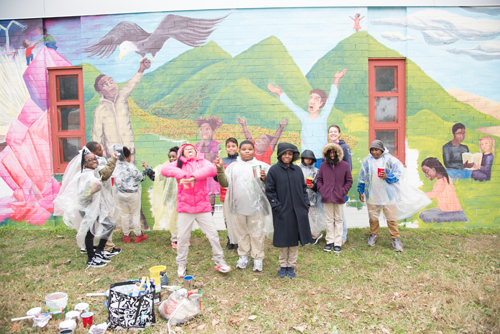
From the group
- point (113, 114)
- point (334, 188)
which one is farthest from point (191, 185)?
point (113, 114)

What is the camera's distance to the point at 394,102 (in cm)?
615

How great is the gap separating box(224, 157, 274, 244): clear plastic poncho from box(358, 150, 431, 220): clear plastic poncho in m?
1.95

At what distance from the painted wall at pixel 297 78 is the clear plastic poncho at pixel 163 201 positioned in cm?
18

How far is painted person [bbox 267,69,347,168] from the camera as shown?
5914 mm

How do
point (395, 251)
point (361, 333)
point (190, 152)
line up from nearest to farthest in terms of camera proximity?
1. point (361, 333)
2. point (190, 152)
3. point (395, 251)

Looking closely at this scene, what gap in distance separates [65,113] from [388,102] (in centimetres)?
708

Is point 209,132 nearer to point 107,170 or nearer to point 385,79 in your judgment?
point 107,170

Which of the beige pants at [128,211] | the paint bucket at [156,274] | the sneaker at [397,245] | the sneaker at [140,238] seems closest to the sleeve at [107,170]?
the beige pants at [128,211]

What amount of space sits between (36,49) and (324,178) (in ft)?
21.8

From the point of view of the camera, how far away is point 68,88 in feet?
20.9

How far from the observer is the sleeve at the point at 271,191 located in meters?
3.79

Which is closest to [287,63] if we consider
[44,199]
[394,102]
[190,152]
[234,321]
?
[394,102]

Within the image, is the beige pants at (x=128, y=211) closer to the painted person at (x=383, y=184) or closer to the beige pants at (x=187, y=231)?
the beige pants at (x=187, y=231)

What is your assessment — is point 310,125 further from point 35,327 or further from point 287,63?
point 35,327
